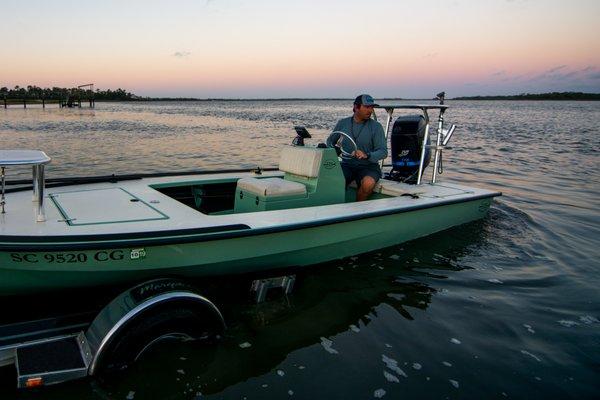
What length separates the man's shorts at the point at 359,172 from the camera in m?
6.60

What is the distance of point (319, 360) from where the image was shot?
382cm

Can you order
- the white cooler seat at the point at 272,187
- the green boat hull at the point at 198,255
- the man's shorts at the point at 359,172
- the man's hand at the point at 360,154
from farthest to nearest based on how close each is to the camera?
the man's shorts at the point at 359,172, the man's hand at the point at 360,154, the white cooler seat at the point at 272,187, the green boat hull at the point at 198,255

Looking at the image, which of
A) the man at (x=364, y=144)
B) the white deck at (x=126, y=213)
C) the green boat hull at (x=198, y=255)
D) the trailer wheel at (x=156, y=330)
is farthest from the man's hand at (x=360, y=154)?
the trailer wheel at (x=156, y=330)

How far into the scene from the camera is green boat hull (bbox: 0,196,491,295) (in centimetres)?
359

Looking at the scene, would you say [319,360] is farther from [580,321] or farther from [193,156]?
[193,156]

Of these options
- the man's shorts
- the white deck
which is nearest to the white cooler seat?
the white deck

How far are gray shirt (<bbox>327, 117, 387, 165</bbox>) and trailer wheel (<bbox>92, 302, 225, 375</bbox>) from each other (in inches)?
137

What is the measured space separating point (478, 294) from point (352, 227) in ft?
5.64

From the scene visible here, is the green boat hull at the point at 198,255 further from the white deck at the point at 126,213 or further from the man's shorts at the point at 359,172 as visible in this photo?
the man's shorts at the point at 359,172

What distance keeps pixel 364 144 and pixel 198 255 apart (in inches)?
134

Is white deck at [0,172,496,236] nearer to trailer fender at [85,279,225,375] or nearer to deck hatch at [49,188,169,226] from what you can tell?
deck hatch at [49,188,169,226]

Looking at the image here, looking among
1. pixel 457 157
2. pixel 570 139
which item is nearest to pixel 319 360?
pixel 457 157

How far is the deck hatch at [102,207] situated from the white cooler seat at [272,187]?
1.24 metres

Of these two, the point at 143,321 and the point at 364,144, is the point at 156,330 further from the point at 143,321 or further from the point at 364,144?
the point at 364,144
